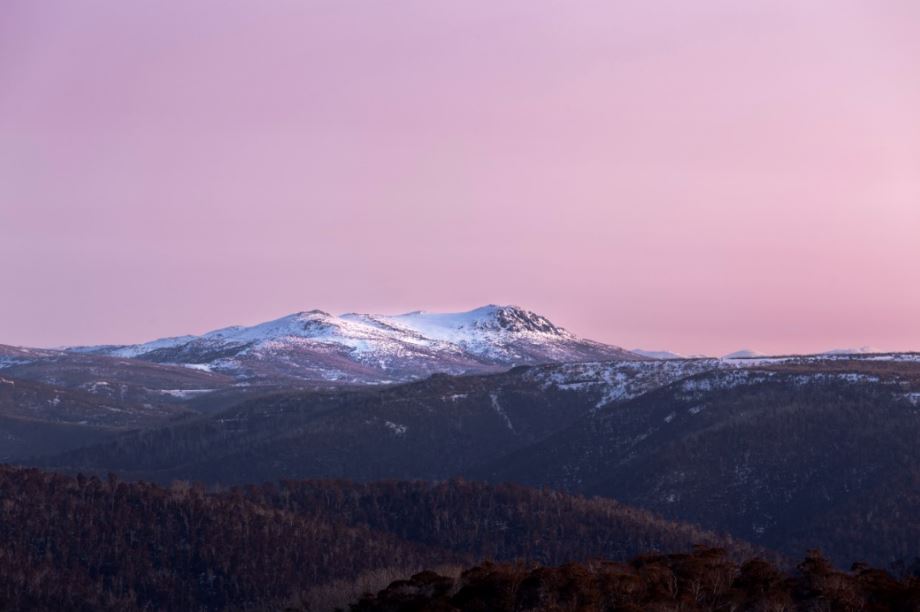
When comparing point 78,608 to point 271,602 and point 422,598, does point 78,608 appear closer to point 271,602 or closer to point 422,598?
point 271,602

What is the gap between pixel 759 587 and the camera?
358ft

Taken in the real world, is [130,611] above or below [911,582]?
below

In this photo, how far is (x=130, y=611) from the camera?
19950 cm

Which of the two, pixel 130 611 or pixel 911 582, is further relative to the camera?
pixel 130 611

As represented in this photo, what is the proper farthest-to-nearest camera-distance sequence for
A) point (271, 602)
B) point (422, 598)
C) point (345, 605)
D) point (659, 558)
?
point (271, 602), point (345, 605), point (659, 558), point (422, 598)

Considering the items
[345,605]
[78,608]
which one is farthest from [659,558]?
[78,608]

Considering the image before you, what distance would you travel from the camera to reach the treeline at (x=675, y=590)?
104938mm

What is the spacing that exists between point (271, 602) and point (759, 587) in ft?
325

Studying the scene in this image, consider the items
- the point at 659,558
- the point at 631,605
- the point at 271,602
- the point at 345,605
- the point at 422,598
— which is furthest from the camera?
the point at 271,602

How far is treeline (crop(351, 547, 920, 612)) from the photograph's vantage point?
104938 millimetres

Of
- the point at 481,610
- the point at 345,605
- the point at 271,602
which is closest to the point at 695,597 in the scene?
the point at 481,610

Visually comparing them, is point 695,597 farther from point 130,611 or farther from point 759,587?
point 130,611

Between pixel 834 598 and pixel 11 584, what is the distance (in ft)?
404

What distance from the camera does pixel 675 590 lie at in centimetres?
10962
